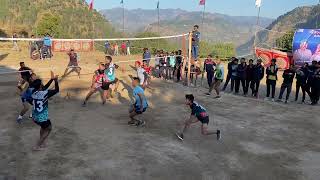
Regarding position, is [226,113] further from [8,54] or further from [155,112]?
[8,54]

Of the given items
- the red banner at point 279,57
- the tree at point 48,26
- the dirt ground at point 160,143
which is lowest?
the dirt ground at point 160,143

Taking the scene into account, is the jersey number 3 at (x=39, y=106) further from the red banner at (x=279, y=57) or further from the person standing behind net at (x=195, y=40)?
the red banner at (x=279, y=57)

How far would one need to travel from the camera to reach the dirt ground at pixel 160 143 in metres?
8.18

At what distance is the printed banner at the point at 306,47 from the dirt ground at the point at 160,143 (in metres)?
12.2

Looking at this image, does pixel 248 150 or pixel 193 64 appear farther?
pixel 193 64

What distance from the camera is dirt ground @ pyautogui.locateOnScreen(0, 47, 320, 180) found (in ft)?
26.8

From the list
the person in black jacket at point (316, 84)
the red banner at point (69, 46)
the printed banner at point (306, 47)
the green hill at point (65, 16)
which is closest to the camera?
the person in black jacket at point (316, 84)

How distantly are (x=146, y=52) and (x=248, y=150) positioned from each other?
11563 mm

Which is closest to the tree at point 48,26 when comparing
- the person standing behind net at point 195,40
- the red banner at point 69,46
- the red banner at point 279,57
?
the red banner at point 69,46

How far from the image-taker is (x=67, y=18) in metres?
89.2

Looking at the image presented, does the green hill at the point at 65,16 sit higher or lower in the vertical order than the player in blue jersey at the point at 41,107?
higher

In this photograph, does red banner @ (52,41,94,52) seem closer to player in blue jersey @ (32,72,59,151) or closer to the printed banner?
the printed banner

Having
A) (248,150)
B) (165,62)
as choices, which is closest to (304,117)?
(248,150)

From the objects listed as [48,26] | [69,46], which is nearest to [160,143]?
[69,46]
